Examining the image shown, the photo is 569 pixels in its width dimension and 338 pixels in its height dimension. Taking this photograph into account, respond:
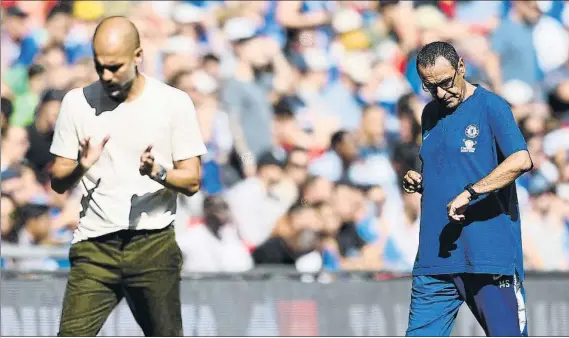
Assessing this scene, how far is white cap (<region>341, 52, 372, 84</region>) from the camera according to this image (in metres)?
10.2

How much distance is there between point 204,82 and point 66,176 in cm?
440

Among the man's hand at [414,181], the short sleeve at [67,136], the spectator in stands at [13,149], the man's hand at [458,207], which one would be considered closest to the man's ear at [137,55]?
the short sleeve at [67,136]

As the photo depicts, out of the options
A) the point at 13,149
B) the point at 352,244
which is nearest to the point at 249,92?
the point at 352,244

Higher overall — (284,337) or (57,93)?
(57,93)

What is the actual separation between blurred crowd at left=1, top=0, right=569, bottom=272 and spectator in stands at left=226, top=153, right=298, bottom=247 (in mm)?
11

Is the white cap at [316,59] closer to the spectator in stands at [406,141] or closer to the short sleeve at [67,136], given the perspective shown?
the spectator in stands at [406,141]

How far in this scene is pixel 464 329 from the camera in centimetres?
976

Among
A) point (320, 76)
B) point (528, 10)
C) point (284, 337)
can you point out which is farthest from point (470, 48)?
point (284, 337)

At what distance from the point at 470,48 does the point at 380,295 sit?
2273 mm

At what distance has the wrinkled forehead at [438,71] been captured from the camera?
595 cm

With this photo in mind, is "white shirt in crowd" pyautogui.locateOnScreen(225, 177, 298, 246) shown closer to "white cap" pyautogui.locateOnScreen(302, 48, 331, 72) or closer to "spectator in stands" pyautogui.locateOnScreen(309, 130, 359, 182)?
"spectator in stands" pyautogui.locateOnScreen(309, 130, 359, 182)

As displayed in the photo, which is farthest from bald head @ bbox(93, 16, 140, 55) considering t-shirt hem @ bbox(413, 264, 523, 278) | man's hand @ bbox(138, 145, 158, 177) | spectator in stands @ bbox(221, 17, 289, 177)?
spectator in stands @ bbox(221, 17, 289, 177)

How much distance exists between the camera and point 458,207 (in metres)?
5.84

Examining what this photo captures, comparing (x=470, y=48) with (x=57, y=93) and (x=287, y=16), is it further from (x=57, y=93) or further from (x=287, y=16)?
(x=57, y=93)
